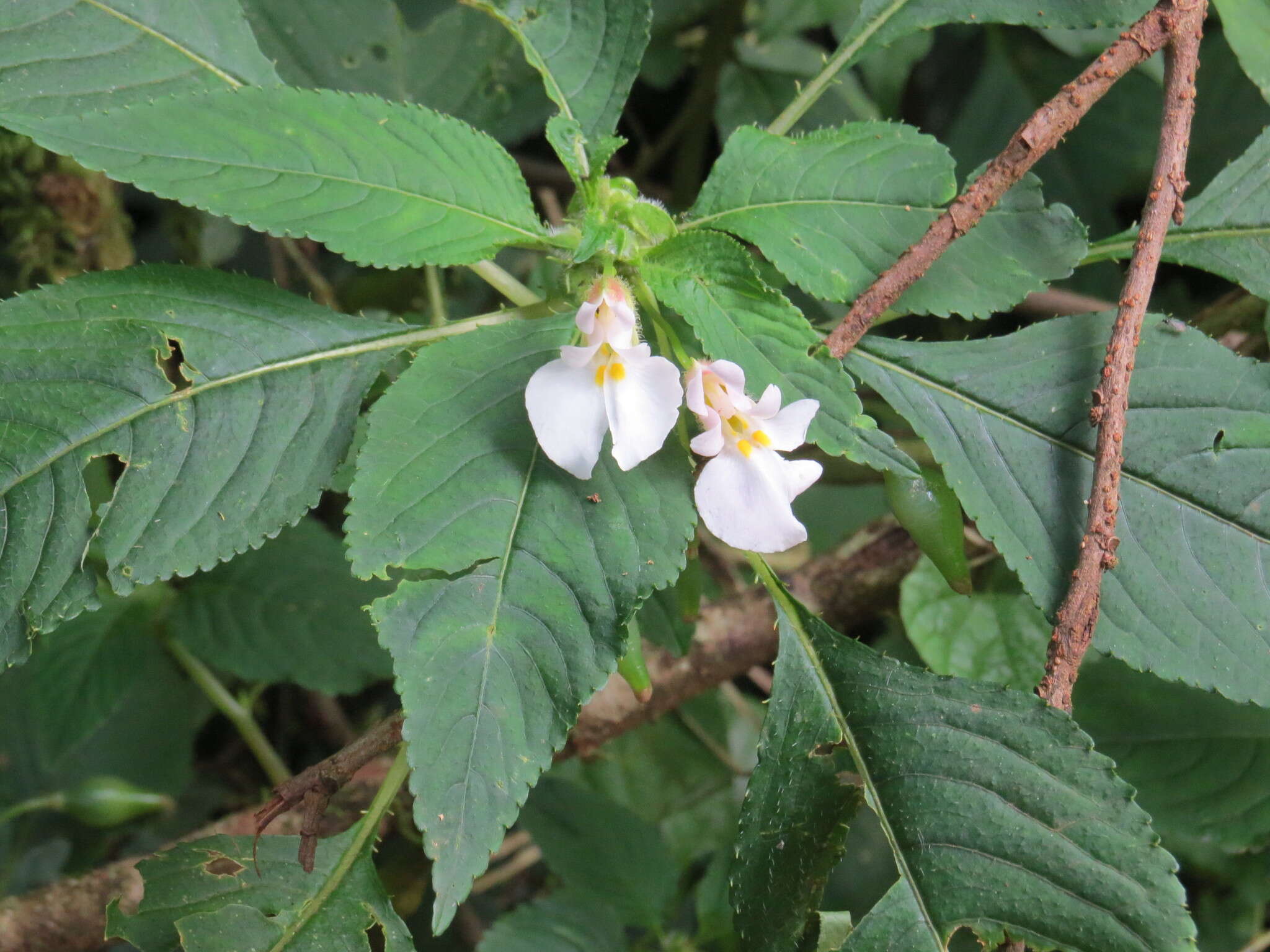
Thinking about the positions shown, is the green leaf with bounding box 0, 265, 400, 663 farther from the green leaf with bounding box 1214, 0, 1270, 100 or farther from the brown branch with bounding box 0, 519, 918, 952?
the green leaf with bounding box 1214, 0, 1270, 100

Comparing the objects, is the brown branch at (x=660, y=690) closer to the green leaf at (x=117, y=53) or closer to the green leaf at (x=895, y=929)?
the green leaf at (x=895, y=929)

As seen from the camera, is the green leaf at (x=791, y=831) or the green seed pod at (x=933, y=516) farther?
the green seed pod at (x=933, y=516)

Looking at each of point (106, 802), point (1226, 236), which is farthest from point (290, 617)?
point (1226, 236)

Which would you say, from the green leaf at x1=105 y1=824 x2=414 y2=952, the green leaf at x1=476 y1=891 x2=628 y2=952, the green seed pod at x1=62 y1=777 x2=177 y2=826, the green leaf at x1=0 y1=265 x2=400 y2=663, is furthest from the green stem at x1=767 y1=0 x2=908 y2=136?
the green seed pod at x1=62 y1=777 x2=177 y2=826

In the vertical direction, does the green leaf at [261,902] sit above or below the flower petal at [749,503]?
below

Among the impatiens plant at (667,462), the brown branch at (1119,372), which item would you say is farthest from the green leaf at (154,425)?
the brown branch at (1119,372)

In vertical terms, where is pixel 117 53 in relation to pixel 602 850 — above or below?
above

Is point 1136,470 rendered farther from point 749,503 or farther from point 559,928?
point 559,928
